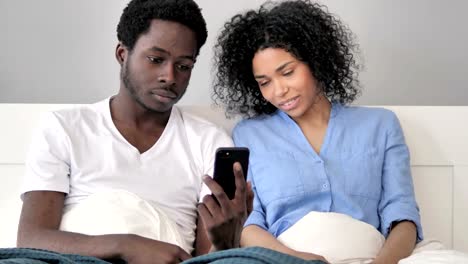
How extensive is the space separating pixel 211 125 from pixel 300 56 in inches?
9.9

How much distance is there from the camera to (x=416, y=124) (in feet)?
5.29

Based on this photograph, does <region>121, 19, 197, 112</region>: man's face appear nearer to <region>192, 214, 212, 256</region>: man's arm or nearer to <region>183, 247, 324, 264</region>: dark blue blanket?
<region>192, 214, 212, 256</region>: man's arm

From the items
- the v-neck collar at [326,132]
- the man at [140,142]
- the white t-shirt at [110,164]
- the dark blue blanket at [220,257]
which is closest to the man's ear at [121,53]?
the man at [140,142]


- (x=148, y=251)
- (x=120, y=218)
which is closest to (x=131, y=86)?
(x=120, y=218)

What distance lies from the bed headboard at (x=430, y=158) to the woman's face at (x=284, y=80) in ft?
0.79

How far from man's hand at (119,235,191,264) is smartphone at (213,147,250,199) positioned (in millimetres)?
140

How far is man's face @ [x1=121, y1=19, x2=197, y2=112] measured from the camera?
1.38m

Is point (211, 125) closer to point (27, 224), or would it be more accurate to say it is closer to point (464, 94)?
point (27, 224)

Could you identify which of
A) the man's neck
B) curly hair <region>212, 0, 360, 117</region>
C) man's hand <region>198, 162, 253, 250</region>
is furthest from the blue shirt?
man's hand <region>198, 162, 253, 250</region>

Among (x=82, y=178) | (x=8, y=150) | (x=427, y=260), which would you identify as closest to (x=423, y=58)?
(x=427, y=260)

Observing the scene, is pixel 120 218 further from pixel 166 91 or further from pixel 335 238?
pixel 335 238

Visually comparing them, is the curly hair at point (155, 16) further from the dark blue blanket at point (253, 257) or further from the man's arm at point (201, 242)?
the dark blue blanket at point (253, 257)

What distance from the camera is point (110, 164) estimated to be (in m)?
1.36

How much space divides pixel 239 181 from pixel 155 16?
0.48 meters
